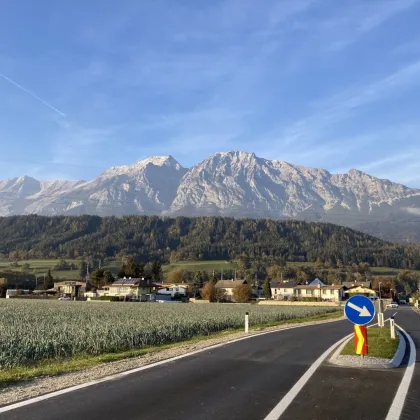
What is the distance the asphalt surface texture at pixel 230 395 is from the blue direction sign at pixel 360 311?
1.33 meters

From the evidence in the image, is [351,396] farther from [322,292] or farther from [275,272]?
[275,272]

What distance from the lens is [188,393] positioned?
8773 millimetres

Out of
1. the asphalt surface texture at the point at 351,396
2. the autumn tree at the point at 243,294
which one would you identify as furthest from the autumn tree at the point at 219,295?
the asphalt surface texture at the point at 351,396

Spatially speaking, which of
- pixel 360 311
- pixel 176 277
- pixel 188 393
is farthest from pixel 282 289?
pixel 188 393

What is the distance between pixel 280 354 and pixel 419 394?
20.9 feet

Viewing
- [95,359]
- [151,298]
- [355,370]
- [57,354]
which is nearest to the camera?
[355,370]

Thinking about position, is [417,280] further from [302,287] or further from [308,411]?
[308,411]

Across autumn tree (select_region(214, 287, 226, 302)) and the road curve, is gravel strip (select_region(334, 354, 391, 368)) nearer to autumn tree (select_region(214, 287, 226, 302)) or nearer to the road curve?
the road curve

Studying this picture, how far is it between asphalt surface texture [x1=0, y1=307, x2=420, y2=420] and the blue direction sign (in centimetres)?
133

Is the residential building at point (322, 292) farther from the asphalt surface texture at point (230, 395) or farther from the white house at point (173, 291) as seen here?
the asphalt surface texture at point (230, 395)

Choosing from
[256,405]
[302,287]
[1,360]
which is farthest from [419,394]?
[302,287]

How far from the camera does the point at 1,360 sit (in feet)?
41.1

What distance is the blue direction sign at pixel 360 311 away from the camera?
1230 cm

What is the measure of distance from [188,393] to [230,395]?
0.79 metres
